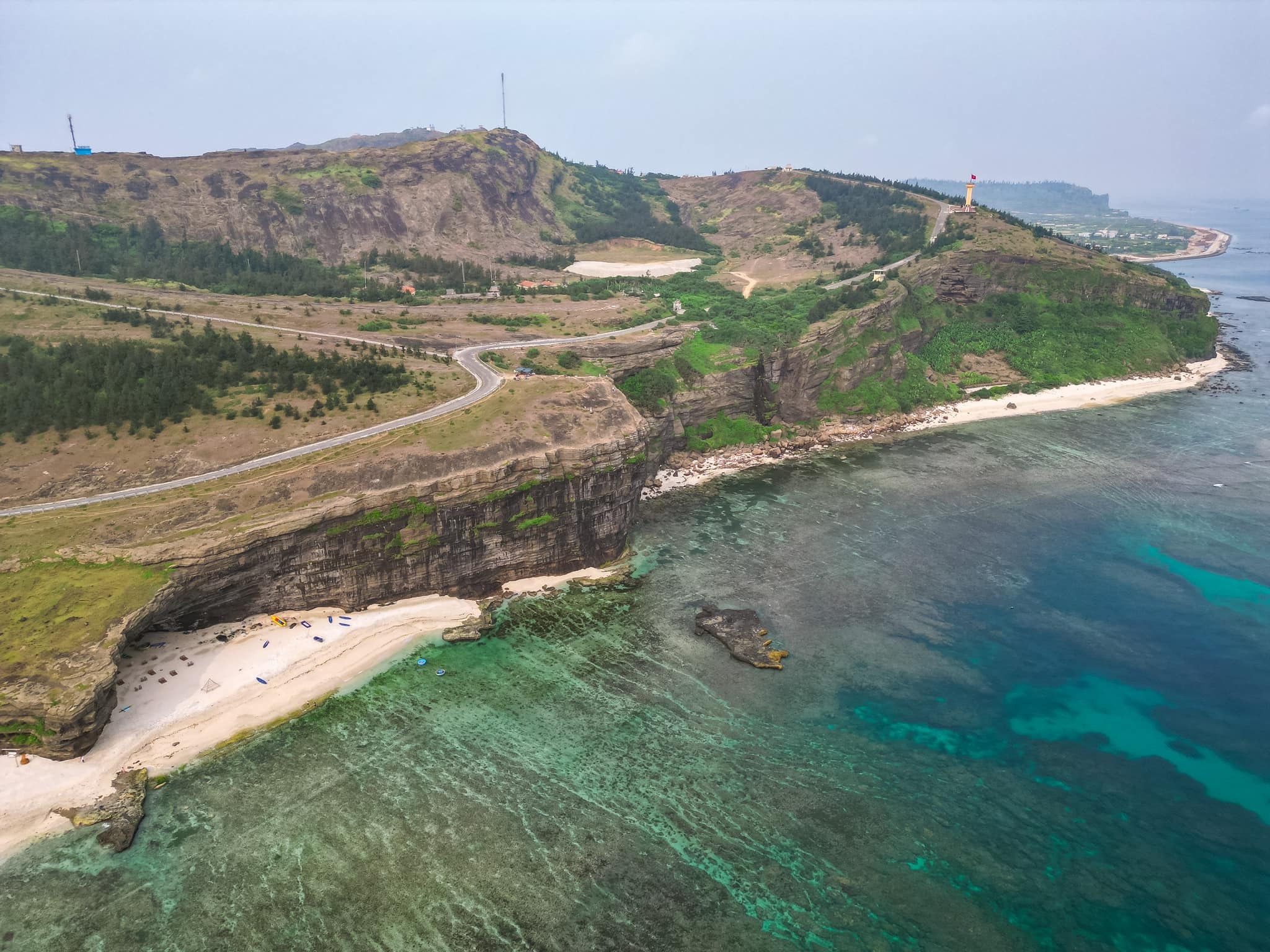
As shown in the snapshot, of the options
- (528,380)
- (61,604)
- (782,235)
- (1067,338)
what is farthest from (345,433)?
(782,235)

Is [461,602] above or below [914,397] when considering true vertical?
below

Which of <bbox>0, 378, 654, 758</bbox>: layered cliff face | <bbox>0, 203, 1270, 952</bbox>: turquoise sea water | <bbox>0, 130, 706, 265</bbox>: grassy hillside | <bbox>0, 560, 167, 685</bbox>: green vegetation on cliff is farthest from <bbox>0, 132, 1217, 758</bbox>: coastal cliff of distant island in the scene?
<bbox>0, 203, 1270, 952</bbox>: turquoise sea water

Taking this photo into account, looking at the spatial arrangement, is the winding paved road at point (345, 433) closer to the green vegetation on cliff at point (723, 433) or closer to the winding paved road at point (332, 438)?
the winding paved road at point (332, 438)

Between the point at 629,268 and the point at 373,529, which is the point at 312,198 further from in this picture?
the point at 373,529

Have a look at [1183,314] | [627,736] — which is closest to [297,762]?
[627,736]

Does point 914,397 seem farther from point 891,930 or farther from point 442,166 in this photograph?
point 442,166

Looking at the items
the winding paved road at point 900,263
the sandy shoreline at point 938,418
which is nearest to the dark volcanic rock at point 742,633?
the sandy shoreline at point 938,418

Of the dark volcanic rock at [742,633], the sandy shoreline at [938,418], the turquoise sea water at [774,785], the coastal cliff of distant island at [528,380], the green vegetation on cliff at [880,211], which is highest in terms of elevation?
the green vegetation on cliff at [880,211]
